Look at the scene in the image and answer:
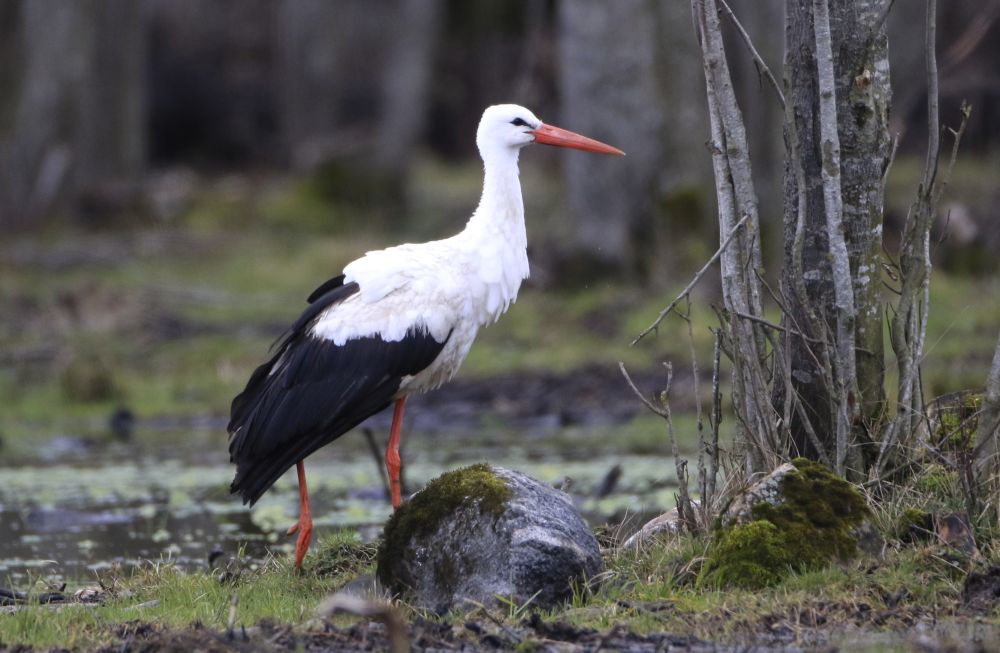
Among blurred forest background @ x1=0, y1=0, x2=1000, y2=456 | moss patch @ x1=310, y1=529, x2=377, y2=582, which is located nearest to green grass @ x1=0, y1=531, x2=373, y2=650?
moss patch @ x1=310, y1=529, x2=377, y2=582

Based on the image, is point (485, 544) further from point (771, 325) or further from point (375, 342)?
point (375, 342)

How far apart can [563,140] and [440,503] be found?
256 centimetres

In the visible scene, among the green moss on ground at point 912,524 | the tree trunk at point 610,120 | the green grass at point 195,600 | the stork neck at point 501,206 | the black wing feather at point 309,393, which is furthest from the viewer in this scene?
the tree trunk at point 610,120

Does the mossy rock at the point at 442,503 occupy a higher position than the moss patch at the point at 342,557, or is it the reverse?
the mossy rock at the point at 442,503

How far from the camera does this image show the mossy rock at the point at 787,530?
Answer: 6.09m

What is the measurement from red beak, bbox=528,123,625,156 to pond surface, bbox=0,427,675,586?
1724 millimetres

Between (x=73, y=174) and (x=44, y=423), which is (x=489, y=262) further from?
(x=73, y=174)

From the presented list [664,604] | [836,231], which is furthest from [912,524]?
[836,231]

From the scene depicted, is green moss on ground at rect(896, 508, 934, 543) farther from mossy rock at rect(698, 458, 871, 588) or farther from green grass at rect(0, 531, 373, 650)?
green grass at rect(0, 531, 373, 650)

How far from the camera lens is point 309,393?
7.30m

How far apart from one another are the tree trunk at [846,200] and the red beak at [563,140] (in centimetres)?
145

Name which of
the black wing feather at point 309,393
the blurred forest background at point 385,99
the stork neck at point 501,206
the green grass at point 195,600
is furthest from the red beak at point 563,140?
the green grass at point 195,600

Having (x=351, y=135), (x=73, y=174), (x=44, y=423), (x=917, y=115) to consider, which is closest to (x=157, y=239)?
(x=73, y=174)

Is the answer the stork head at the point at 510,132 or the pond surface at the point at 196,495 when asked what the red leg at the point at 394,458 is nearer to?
the pond surface at the point at 196,495
